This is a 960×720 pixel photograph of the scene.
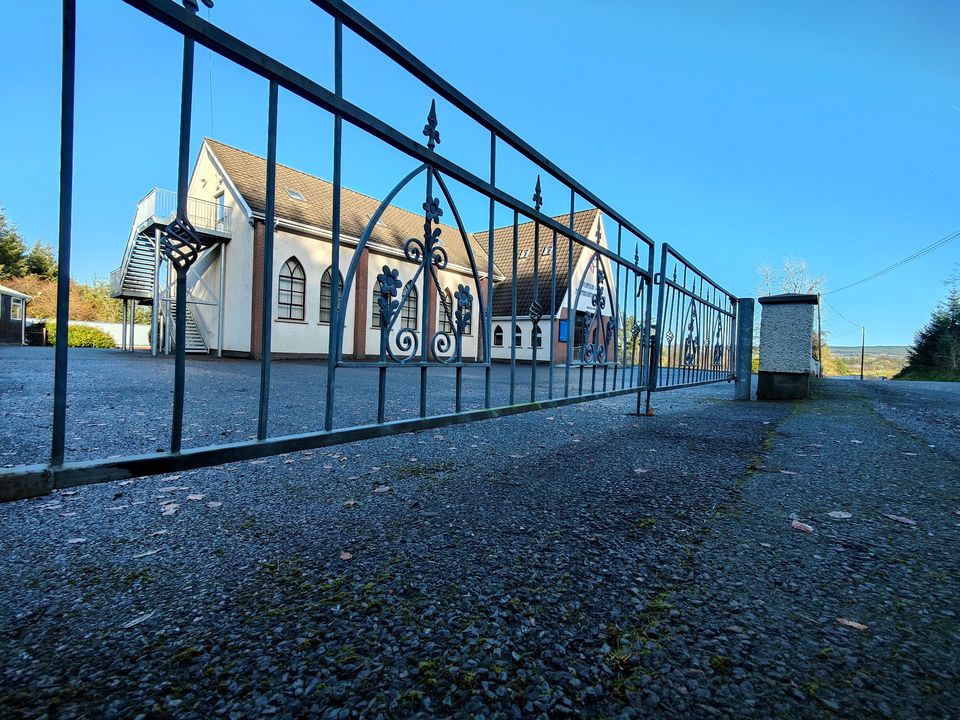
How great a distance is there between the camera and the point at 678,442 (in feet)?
10.9

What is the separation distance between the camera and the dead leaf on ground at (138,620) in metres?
1.09

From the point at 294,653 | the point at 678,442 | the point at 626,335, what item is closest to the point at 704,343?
the point at 626,335

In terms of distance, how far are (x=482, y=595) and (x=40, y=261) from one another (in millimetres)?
49137

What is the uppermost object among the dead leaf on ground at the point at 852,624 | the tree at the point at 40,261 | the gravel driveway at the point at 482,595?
the tree at the point at 40,261

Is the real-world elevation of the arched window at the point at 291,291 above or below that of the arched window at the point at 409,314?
above

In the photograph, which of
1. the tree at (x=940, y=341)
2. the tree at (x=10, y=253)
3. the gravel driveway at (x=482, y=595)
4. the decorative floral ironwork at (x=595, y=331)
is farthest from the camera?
the tree at (x=10, y=253)

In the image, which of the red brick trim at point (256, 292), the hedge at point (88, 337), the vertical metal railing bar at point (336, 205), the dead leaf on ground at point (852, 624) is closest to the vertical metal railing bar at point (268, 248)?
the vertical metal railing bar at point (336, 205)

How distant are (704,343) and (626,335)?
276 cm

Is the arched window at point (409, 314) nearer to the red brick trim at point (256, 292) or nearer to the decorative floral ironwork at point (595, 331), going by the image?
the decorative floral ironwork at point (595, 331)

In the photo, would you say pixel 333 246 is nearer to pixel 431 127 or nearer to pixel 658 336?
pixel 431 127

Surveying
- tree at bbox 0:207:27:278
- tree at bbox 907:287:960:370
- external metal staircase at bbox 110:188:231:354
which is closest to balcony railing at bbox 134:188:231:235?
external metal staircase at bbox 110:188:231:354

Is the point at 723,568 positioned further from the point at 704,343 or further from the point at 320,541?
the point at 704,343

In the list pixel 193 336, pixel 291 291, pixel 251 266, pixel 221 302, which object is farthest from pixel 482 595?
pixel 193 336

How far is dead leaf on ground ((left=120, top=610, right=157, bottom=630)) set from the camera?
109 cm
